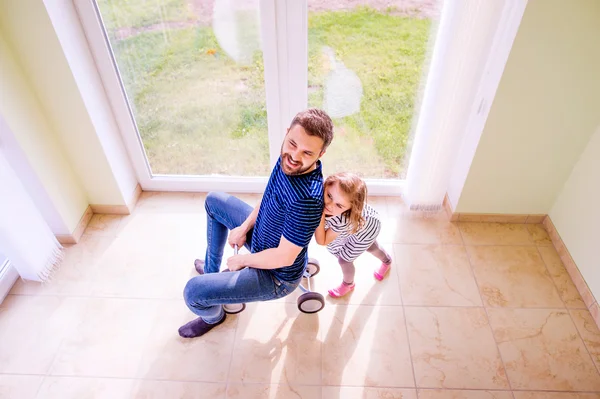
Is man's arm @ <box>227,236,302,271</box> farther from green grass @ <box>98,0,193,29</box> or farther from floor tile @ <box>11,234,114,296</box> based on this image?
green grass @ <box>98,0,193,29</box>

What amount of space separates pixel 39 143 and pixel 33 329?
94cm

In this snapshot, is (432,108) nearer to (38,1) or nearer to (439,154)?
(439,154)

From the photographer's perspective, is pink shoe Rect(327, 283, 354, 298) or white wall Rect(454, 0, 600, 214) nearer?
white wall Rect(454, 0, 600, 214)

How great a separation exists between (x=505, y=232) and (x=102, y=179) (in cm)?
244

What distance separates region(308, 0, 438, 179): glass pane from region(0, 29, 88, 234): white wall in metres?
1.41

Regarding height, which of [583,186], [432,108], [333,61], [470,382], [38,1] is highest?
[38,1]

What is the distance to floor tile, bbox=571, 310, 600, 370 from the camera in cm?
196

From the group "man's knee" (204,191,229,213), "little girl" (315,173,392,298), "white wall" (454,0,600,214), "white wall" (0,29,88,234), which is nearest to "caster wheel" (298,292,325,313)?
"little girl" (315,173,392,298)

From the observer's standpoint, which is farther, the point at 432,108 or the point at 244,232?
the point at 432,108

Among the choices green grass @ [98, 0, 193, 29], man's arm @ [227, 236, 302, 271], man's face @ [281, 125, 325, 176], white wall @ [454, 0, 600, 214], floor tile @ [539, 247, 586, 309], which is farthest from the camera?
floor tile @ [539, 247, 586, 309]

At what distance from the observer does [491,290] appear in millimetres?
2225

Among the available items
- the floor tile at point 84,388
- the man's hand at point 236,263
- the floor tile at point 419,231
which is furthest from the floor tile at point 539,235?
the floor tile at point 84,388

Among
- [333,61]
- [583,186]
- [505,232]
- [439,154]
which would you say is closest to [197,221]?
[333,61]

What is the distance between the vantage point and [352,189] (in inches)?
62.4
